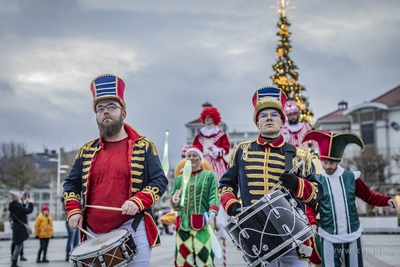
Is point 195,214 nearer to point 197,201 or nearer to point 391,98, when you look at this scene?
point 197,201

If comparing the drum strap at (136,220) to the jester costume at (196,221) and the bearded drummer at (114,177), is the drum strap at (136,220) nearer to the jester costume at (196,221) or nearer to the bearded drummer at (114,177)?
the bearded drummer at (114,177)

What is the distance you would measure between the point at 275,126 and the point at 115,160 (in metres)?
1.56

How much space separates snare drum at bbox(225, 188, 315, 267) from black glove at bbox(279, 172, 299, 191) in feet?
0.32

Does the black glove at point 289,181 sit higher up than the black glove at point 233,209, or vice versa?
the black glove at point 289,181

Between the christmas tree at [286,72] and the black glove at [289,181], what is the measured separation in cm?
1450

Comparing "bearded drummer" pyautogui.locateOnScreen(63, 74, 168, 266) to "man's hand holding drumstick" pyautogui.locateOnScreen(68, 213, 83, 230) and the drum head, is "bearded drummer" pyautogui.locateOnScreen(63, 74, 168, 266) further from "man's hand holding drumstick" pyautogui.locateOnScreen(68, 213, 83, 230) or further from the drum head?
the drum head

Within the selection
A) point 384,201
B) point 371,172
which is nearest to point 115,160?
point 384,201

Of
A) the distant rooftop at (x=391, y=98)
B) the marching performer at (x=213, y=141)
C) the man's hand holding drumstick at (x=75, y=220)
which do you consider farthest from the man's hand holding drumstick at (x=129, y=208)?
the distant rooftop at (x=391, y=98)

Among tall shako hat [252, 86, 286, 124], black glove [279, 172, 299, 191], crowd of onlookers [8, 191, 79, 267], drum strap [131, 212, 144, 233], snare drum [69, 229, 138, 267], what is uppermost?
tall shako hat [252, 86, 286, 124]

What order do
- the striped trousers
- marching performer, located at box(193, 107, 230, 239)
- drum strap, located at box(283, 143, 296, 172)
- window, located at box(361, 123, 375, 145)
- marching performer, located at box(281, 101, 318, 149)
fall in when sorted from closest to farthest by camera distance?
drum strap, located at box(283, 143, 296, 172) < the striped trousers < marching performer, located at box(281, 101, 318, 149) < marching performer, located at box(193, 107, 230, 239) < window, located at box(361, 123, 375, 145)

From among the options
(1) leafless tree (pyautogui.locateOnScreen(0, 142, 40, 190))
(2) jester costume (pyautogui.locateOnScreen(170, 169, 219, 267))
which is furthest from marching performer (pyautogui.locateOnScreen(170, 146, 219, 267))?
(1) leafless tree (pyautogui.locateOnScreen(0, 142, 40, 190))

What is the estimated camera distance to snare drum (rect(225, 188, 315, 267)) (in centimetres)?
352

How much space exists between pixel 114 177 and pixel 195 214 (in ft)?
10.8

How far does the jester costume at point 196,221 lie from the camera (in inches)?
271
